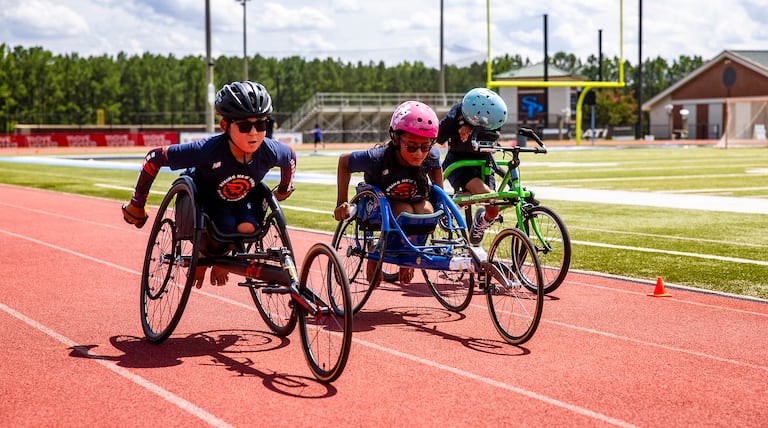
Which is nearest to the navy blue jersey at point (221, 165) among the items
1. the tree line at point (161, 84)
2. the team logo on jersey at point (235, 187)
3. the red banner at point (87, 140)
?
the team logo on jersey at point (235, 187)

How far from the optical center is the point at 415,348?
6.42 metres

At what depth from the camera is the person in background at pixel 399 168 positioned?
692 centimetres

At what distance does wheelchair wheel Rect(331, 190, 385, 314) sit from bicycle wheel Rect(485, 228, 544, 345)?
0.83 m

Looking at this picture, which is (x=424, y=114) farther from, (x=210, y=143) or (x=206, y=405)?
(x=206, y=405)

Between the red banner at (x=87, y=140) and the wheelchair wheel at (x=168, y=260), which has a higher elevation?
the red banner at (x=87, y=140)

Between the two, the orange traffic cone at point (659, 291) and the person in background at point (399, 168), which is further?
the orange traffic cone at point (659, 291)

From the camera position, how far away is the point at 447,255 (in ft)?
21.7

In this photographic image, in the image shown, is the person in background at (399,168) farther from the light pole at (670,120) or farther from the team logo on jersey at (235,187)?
the light pole at (670,120)

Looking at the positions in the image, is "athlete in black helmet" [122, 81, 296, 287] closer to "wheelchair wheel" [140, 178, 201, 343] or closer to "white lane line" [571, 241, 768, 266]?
"wheelchair wheel" [140, 178, 201, 343]

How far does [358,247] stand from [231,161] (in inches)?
57.9

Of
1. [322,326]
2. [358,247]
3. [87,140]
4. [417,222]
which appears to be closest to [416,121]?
[417,222]

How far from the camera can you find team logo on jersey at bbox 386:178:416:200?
23.3ft

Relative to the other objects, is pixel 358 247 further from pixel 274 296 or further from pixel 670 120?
pixel 670 120

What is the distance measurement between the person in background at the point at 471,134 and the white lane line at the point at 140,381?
3.54 metres
